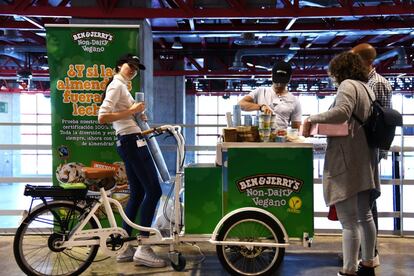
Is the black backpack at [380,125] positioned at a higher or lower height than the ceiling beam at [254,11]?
lower

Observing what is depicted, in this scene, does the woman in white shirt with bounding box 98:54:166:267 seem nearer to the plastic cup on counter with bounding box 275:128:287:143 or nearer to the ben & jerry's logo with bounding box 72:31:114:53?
the ben & jerry's logo with bounding box 72:31:114:53

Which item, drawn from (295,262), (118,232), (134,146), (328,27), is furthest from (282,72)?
(328,27)

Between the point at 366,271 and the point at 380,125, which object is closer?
the point at 380,125

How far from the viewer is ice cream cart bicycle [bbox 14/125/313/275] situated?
295 centimetres

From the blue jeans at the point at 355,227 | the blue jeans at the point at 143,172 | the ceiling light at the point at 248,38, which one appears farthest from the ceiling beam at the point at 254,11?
Result: the blue jeans at the point at 355,227

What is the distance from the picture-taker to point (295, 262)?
3.49m

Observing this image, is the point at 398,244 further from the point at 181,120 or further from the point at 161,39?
the point at 181,120

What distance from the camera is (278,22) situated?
8930 millimetres

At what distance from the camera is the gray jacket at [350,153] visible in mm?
2598

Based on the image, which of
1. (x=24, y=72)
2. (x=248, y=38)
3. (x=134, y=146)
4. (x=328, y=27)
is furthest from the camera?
(x=24, y=72)

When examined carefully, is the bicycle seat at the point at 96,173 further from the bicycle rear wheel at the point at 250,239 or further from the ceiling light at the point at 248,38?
the ceiling light at the point at 248,38

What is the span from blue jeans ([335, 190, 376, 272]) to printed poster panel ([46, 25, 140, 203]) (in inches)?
Result: 77.0

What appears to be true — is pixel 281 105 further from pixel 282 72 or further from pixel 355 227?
pixel 355 227

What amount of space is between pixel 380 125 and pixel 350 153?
0.24 m
